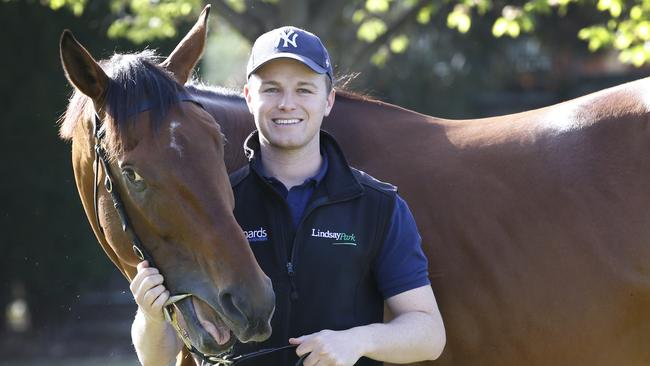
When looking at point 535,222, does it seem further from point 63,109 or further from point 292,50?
point 63,109

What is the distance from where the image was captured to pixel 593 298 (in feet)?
11.5

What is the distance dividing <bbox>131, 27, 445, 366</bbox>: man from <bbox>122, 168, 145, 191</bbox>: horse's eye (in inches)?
16.3

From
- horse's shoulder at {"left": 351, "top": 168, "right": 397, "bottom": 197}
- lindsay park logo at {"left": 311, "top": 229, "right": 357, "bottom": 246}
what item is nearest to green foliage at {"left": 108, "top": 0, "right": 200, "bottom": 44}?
horse's shoulder at {"left": 351, "top": 168, "right": 397, "bottom": 197}

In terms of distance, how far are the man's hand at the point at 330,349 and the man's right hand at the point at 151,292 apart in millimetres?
433

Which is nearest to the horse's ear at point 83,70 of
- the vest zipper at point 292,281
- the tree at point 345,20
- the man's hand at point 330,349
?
the vest zipper at point 292,281

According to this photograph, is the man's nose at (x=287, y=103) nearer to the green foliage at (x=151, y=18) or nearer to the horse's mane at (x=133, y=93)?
the horse's mane at (x=133, y=93)

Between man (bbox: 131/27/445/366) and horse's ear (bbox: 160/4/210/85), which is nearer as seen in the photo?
man (bbox: 131/27/445/366)

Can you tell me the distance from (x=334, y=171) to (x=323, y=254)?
11.3 inches

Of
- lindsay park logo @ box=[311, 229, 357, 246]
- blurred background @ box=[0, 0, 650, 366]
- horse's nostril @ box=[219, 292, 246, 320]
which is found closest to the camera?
horse's nostril @ box=[219, 292, 246, 320]

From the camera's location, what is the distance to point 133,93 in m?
2.88

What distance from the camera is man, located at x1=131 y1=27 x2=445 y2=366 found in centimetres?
293

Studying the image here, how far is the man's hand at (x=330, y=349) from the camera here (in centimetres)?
261

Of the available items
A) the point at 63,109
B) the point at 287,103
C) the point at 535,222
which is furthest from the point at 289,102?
the point at 63,109

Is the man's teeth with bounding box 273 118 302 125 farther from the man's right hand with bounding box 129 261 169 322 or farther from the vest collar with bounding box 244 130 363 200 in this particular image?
the man's right hand with bounding box 129 261 169 322
